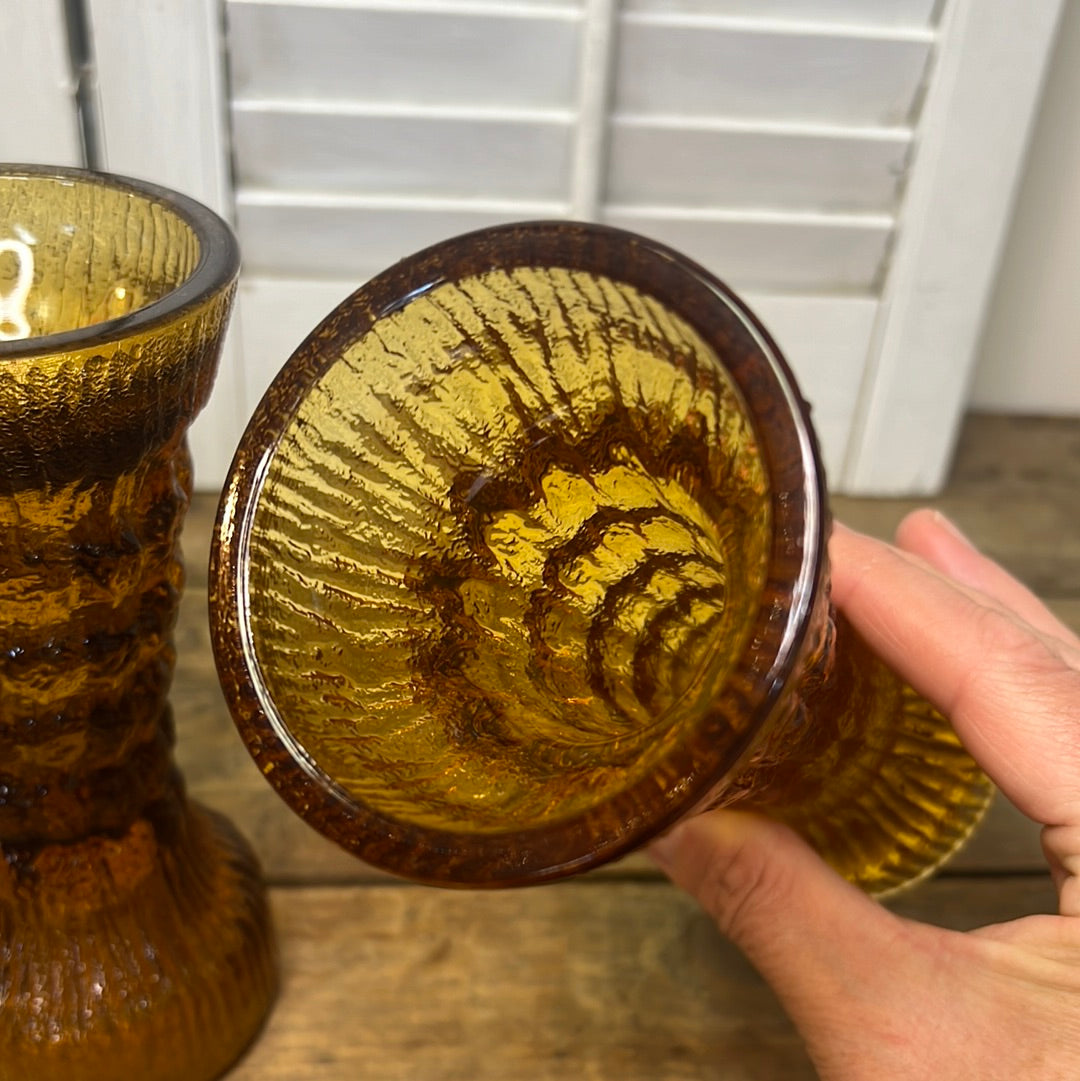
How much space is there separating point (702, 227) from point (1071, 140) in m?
0.26

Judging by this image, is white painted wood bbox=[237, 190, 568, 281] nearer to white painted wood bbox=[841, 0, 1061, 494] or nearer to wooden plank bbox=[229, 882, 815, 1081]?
white painted wood bbox=[841, 0, 1061, 494]

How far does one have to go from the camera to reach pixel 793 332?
73 centimetres

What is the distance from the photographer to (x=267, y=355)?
27.9 inches

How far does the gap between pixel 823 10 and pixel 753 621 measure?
1.65ft

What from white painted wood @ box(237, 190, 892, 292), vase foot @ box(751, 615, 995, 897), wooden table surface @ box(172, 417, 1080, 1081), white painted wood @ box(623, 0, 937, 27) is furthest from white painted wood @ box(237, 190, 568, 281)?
vase foot @ box(751, 615, 995, 897)

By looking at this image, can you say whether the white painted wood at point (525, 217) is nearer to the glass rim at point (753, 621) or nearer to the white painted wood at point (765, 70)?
the white painted wood at point (765, 70)

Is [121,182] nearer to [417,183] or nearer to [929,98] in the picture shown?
[417,183]

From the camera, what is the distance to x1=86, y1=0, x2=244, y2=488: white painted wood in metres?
0.61

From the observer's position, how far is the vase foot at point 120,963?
1.28ft

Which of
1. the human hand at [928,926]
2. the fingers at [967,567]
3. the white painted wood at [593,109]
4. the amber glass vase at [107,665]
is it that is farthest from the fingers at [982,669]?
the white painted wood at [593,109]

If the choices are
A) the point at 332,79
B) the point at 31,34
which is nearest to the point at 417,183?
the point at 332,79

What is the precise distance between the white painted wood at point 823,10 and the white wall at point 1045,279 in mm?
126

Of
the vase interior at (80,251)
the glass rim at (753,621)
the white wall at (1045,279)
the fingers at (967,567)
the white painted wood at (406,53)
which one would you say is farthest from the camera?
the white wall at (1045,279)

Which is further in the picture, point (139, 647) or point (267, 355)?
point (267, 355)
